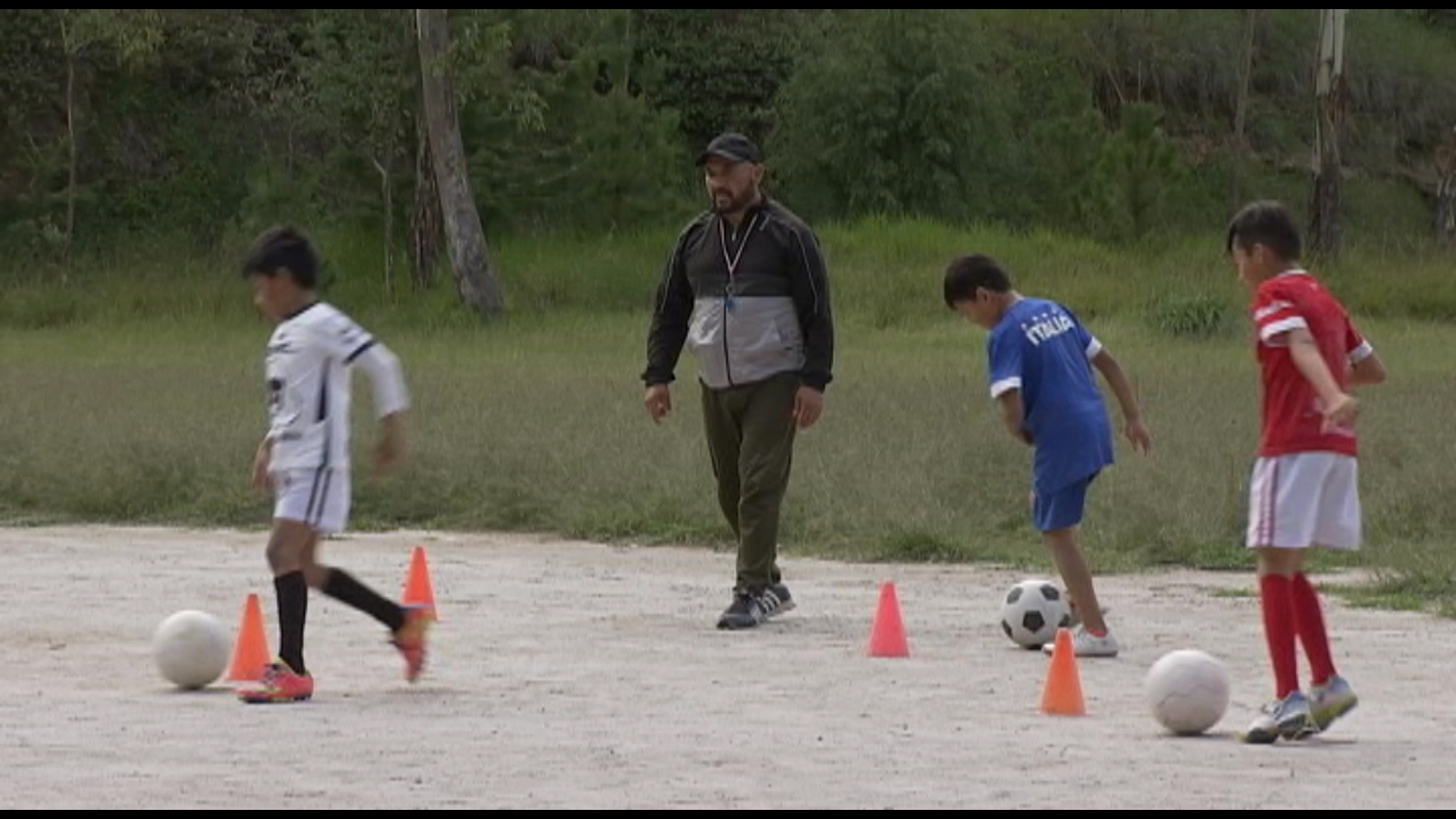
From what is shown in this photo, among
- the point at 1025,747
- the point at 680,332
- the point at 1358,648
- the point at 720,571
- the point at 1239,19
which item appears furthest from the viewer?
the point at 1239,19

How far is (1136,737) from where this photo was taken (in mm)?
9891

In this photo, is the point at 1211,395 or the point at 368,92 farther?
the point at 368,92

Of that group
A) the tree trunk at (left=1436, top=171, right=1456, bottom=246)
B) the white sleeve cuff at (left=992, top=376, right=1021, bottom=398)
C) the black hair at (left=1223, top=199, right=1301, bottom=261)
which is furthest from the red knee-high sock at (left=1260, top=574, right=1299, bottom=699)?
the tree trunk at (left=1436, top=171, right=1456, bottom=246)

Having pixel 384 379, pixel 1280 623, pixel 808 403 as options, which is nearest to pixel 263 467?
pixel 384 379

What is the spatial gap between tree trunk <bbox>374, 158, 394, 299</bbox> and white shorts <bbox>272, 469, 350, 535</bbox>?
1195 inches

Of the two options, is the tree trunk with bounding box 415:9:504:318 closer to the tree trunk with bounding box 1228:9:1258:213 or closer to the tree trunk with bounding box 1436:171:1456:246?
the tree trunk with bounding box 1228:9:1258:213

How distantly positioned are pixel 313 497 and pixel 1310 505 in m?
3.62

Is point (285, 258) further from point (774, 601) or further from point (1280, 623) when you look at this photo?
point (1280, 623)

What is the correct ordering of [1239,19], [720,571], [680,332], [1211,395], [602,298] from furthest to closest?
[1239,19], [602,298], [1211,395], [720,571], [680,332]

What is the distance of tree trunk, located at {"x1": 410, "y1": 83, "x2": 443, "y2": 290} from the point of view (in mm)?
41438

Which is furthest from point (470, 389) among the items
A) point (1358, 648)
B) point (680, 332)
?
point (1358, 648)

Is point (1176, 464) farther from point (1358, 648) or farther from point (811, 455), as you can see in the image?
point (1358, 648)

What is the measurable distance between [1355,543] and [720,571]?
20.9 ft

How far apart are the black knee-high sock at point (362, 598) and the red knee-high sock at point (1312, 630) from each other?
3327 mm
